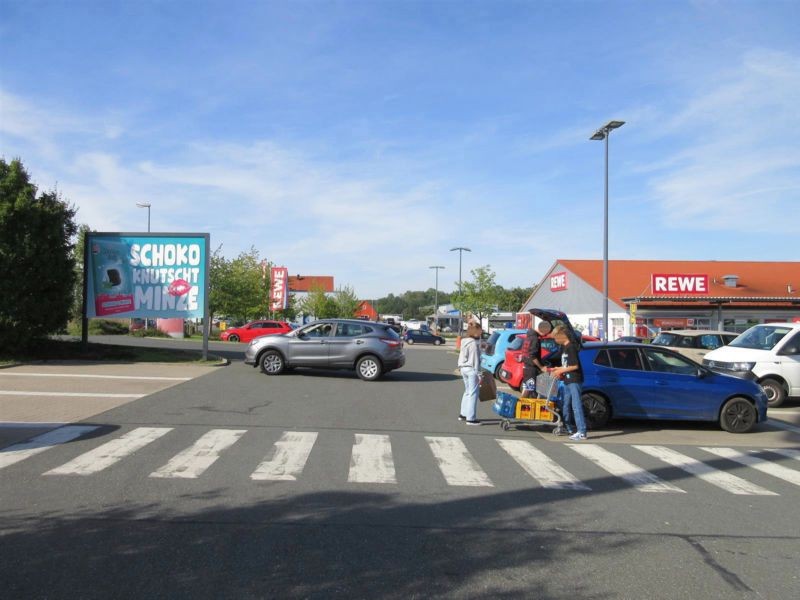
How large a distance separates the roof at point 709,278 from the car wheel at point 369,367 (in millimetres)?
28443

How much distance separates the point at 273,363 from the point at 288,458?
994 cm

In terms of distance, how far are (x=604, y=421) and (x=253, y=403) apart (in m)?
6.48

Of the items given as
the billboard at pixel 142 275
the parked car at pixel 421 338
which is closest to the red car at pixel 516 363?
the billboard at pixel 142 275

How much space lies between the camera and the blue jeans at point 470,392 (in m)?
11.2

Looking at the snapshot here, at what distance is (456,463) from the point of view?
8289mm

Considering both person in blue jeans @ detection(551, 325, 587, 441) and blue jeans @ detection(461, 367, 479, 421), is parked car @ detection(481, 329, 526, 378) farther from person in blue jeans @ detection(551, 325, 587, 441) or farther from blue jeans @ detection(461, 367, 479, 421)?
person in blue jeans @ detection(551, 325, 587, 441)

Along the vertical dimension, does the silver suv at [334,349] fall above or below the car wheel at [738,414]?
above

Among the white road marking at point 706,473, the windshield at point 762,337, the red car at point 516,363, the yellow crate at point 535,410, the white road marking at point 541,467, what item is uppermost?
the windshield at point 762,337

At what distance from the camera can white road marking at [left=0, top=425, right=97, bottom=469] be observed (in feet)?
25.7

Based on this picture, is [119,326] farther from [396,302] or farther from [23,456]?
[396,302]

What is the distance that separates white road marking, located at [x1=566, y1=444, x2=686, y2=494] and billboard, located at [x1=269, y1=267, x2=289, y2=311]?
4487 centimetres

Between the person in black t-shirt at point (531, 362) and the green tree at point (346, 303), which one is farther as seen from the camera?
the green tree at point (346, 303)

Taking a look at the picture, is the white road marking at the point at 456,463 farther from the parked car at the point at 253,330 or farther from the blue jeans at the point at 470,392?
the parked car at the point at 253,330

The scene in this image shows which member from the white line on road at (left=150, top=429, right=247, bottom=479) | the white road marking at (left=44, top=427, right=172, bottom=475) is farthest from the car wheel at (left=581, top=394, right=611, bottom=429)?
the white road marking at (left=44, top=427, right=172, bottom=475)
